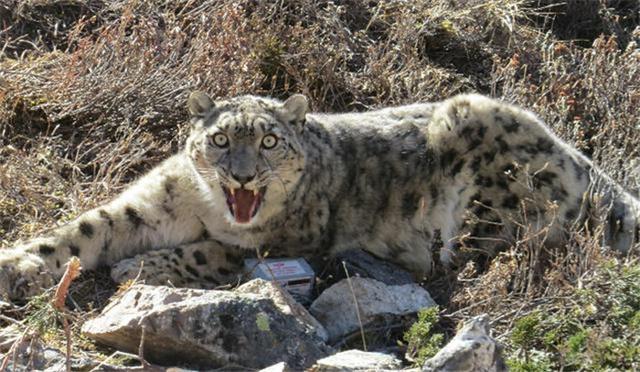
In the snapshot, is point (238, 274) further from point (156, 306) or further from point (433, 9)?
point (433, 9)

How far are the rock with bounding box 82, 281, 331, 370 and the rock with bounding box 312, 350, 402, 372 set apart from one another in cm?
21

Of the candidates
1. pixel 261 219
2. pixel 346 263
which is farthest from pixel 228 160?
pixel 346 263

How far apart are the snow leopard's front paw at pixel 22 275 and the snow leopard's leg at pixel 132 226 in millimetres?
87

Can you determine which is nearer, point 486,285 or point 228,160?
point 486,285

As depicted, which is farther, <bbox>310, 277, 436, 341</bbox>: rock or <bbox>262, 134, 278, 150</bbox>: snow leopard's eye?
<bbox>262, 134, 278, 150</bbox>: snow leopard's eye

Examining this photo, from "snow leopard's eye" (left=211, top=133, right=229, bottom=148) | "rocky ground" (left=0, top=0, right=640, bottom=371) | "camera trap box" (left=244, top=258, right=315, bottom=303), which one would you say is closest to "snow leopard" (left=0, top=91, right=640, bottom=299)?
"snow leopard's eye" (left=211, top=133, right=229, bottom=148)

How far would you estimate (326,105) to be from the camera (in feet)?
28.2

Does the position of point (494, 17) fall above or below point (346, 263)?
above

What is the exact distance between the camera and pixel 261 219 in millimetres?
6629

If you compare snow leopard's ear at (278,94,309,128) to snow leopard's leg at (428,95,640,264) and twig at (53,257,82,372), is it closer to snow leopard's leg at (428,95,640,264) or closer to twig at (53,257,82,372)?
snow leopard's leg at (428,95,640,264)

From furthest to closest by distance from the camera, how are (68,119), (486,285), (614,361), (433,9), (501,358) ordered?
1. (433,9)
2. (68,119)
3. (486,285)
4. (614,361)
5. (501,358)

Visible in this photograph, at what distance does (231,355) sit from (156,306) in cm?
41

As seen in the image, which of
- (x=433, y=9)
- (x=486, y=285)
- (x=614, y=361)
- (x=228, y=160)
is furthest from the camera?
(x=433, y=9)

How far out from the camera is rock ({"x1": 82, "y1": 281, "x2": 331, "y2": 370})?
503 centimetres
